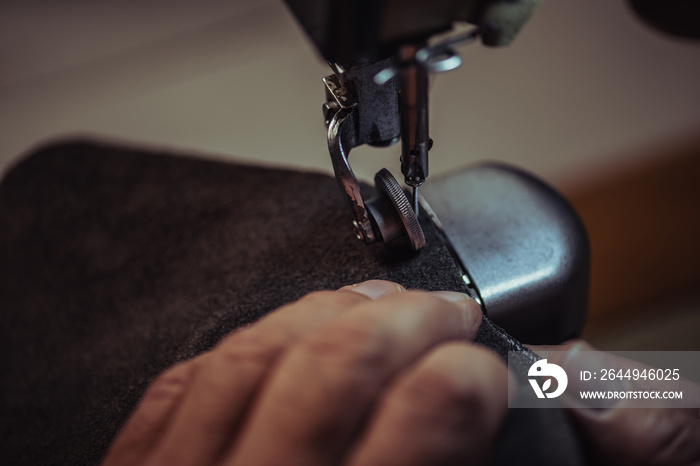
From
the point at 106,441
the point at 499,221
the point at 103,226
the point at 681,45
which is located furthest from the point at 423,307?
the point at 681,45

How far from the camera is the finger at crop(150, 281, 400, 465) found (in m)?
0.30

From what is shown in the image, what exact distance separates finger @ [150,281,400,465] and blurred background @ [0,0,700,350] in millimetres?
762

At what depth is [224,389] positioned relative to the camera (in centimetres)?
30

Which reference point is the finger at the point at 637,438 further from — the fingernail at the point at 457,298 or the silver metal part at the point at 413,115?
the silver metal part at the point at 413,115

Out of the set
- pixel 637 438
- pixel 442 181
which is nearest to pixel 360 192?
pixel 442 181

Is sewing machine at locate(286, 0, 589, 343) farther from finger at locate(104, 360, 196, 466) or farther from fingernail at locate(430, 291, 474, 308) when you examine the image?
finger at locate(104, 360, 196, 466)

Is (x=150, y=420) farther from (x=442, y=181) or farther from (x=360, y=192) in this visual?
(x=442, y=181)

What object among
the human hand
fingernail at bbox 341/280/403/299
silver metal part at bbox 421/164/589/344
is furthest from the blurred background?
the human hand

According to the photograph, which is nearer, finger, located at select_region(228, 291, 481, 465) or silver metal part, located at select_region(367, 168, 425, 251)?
finger, located at select_region(228, 291, 481, 465)

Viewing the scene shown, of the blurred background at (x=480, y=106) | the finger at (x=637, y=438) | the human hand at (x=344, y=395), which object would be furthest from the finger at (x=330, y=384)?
the blurred background at (x=480, y=106)

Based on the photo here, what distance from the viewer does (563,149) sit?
1220 mm

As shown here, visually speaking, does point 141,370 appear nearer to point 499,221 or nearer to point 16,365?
point 16,365

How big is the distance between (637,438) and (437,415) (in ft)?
0.62

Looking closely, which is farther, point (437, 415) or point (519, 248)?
point (519, 248)
